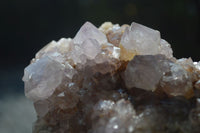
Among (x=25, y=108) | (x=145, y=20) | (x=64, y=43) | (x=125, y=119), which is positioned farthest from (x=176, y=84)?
(x=145, y=20)

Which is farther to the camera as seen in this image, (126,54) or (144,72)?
(126,54)

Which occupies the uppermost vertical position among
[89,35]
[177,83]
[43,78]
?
[89,35]

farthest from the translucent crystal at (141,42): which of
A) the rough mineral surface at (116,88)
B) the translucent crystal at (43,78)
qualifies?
the translucent crystal at (43,78)

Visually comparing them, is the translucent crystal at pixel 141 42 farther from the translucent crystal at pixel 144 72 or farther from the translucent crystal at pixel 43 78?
the translucent crystal at pixel 43 78

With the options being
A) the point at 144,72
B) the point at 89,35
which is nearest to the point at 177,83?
the point at 144,72

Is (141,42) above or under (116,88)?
above

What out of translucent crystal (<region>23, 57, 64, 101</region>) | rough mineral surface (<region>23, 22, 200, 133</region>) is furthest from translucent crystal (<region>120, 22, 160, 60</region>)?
translucent crystal (<region>23, 57, 64, 101</region>)

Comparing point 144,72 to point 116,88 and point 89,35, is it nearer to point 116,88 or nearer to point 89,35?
point 116,88

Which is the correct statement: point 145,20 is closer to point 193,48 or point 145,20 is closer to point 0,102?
point 193,48

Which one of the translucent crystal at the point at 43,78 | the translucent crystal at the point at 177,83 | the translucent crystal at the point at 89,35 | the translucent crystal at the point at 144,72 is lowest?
the translucent crystal at the point at 177,83
